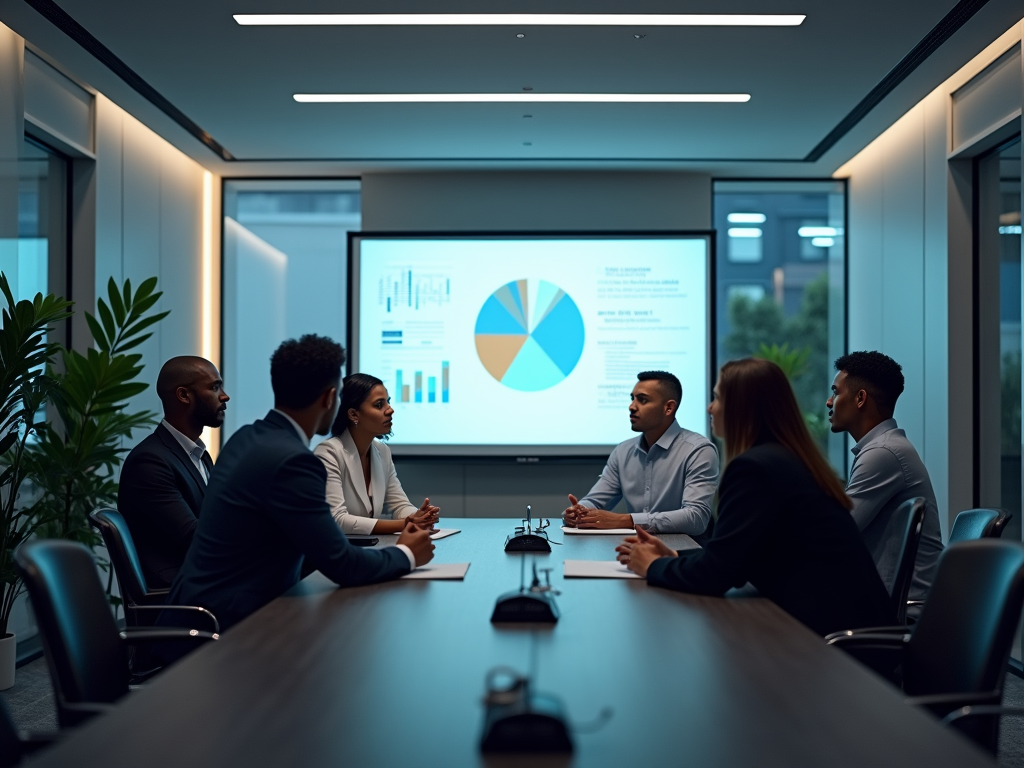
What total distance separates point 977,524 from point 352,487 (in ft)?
8.04

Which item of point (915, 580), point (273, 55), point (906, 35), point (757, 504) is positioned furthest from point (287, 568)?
point (906, 35)

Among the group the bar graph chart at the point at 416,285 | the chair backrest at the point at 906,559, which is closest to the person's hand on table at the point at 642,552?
the chair backrest at the point at 906,559

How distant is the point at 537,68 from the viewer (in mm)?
5102

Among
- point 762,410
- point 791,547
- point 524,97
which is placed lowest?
point 791,547

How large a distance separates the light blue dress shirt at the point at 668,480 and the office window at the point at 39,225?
3.11 m

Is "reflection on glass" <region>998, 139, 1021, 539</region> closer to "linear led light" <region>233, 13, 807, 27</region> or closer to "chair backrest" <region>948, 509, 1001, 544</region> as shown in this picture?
"linear led light" <region>233, 13, 807, 27</region>

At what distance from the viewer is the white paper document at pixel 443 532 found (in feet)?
12.3

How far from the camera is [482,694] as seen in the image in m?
1.67

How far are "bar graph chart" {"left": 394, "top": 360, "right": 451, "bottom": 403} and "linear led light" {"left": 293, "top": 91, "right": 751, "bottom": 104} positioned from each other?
7.59 ft

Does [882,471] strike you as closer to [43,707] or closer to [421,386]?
[43,707]

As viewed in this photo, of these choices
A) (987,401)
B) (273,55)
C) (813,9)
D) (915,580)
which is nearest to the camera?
(915,580)

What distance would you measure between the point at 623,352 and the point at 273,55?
11.5 feet

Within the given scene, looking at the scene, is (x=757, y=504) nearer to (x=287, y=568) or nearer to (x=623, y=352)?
(x=287, y=568)

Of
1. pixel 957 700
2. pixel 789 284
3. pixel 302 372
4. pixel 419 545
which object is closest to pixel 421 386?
pixel 419 545
